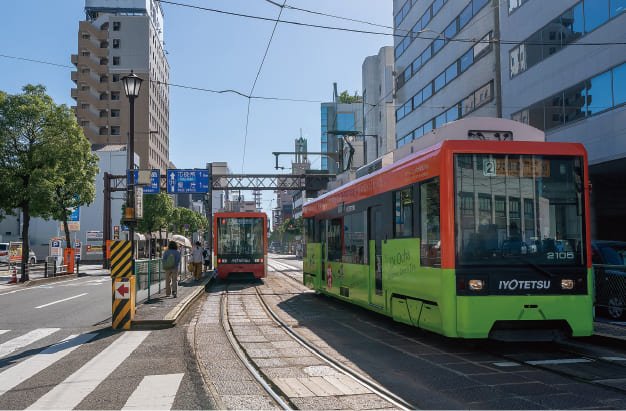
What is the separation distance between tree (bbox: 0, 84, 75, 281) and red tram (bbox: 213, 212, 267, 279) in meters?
9.46

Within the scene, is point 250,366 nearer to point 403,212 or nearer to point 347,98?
point 403,212

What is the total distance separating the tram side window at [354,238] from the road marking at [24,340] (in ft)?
21.0

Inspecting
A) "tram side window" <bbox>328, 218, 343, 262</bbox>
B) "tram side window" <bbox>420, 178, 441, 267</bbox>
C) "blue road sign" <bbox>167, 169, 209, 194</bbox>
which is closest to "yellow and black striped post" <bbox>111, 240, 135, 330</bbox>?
"tram side window" <bbox>328, 218, 343, 262</bbox>

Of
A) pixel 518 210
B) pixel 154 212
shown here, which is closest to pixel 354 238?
pixel 518 210

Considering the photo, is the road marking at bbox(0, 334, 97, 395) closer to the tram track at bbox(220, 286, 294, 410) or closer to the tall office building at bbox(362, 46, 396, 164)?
the tram track at bbox(220, 286, 294, 410)

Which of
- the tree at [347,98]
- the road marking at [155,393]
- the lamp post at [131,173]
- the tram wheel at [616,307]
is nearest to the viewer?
the road marking at [155,393]

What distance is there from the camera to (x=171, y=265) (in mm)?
16312

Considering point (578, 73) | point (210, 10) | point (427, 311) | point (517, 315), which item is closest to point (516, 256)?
point (517, 315)

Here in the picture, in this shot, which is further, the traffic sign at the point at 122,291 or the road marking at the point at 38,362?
the traffic sign at the point at 122,291

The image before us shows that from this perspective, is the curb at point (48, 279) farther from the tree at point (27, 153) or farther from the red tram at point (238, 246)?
the red tram at point (238, 246)

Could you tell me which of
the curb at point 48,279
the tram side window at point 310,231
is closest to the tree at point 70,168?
the curb at point 48,279

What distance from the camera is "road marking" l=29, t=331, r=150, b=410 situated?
5.99 m

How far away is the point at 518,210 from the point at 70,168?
89.4ft

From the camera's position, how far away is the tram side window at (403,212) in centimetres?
969
